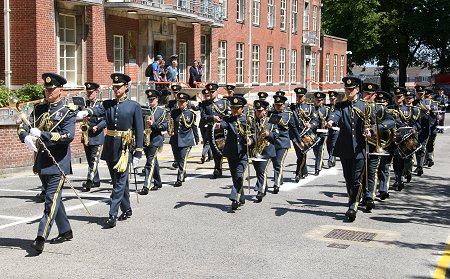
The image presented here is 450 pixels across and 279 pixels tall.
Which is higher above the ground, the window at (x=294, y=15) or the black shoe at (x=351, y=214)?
the window at (x=294, y=15)

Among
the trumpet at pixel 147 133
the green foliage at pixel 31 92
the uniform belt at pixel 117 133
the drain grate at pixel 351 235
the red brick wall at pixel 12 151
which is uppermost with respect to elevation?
the green foliage at pixel 31 92

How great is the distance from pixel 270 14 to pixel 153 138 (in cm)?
3280

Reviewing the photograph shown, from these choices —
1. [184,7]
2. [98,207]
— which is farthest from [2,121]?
[184,7]

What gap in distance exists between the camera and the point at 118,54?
27.8 m

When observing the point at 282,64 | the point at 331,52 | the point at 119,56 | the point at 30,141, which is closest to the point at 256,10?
the point at 282,64

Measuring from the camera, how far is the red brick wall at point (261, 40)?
3872cm

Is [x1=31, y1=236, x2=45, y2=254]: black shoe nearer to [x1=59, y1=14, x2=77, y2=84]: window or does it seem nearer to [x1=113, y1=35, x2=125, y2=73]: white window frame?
[x1=59, y1=14, x2=77, y2=84]: window

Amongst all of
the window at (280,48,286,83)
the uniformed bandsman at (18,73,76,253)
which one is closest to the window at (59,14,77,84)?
the uniformed bandsman at (18,73,76,253)

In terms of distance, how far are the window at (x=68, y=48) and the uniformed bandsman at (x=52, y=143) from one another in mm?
15466

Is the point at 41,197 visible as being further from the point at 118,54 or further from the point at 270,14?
the point at 270,14

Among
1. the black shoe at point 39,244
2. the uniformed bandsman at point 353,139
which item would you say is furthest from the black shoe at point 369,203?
the black shoe at point 39,244

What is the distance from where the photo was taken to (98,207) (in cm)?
1243

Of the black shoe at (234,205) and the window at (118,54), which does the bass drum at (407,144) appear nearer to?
the black shoe at (234,205)

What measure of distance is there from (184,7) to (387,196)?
19.4m
